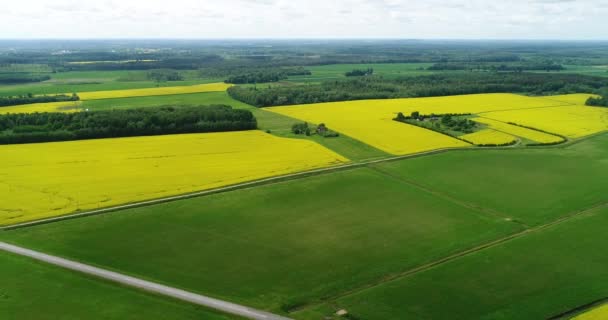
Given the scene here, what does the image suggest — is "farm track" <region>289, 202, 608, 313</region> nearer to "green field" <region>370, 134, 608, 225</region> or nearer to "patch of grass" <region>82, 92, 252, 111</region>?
A: "green field" <region>370, 134, 608, 225</region>

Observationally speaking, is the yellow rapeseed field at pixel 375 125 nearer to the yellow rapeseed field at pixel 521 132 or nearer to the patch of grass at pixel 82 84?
the yellow rapeseed field at pixel 521 132

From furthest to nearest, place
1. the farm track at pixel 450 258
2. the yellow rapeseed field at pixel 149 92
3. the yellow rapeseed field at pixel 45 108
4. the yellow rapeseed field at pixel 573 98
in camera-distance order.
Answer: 1. the yellow rapeseed field at pixel 149 92
2. the yellow rapeseed field at pixel 573 98
3. the yellow rapeseed field at pixel 45 108
4. the farm track at pixel 450 258

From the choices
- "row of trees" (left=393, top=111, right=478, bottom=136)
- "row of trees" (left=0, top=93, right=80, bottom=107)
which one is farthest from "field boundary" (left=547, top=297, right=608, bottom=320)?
"row of trees" (left=0, top=93, right=80, bottom=107)

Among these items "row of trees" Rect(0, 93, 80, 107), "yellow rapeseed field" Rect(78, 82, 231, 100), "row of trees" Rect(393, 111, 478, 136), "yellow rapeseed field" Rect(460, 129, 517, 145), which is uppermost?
"yellow rapeseed field" Rect(78, 82, 231, 100)

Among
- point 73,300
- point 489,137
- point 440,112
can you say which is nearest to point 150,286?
point 73,300

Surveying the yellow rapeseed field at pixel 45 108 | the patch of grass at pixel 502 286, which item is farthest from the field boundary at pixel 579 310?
the yellow rapeseed field at pixel 45 108

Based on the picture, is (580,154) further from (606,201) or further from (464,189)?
(464,189)
